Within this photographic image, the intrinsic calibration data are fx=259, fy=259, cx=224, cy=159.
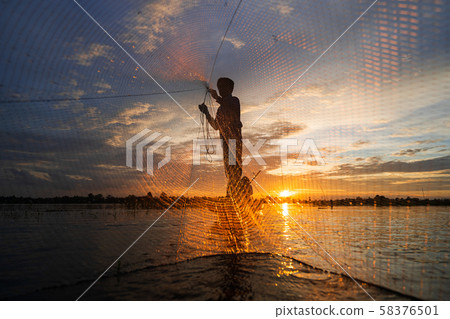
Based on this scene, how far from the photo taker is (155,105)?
8.06m

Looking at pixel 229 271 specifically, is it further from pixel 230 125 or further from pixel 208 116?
pixel 208 116

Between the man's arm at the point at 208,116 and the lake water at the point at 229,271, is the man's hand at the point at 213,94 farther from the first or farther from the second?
the lake water at the point at 229,271

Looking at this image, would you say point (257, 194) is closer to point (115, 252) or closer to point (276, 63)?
point (276, 63)

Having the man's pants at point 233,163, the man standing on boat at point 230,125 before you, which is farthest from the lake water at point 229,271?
the man standing on boat at point 230,125

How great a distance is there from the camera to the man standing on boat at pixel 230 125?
29.2 ft
